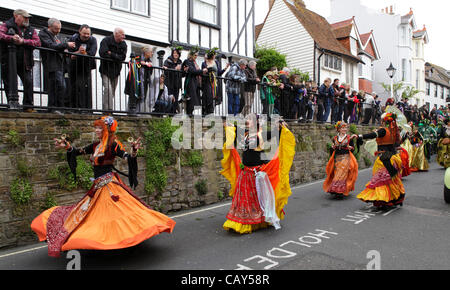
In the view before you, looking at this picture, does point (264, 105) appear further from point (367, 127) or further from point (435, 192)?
point (367, 127)

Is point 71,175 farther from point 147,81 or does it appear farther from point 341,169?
point 341,169

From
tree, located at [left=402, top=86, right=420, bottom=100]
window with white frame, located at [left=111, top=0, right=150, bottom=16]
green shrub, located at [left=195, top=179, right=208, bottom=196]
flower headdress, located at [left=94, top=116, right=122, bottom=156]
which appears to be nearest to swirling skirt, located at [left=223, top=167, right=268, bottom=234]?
green shrub, located at [left=195, top=179, right=208, bottom=196]

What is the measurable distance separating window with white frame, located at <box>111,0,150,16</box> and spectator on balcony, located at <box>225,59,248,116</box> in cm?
453

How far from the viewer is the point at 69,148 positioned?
527cm

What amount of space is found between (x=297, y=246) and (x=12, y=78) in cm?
581

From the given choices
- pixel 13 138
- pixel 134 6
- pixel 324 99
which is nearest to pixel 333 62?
pixel 324 99

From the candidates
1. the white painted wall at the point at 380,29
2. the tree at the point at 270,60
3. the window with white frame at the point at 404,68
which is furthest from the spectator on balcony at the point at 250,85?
the window with white frame at the point at 404,68

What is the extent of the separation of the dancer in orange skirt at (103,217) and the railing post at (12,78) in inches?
70.3

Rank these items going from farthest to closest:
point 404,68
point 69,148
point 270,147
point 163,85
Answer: point 404,68
point 163,85
point 270,147
point 69,148

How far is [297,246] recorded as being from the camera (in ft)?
17.7

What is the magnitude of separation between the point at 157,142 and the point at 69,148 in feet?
9.25

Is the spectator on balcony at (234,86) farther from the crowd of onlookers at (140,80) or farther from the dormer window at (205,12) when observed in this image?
the dormer window at (205,12)

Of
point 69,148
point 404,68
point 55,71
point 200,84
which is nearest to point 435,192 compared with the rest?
point 200,84

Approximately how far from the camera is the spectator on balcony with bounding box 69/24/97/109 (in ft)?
23.3
